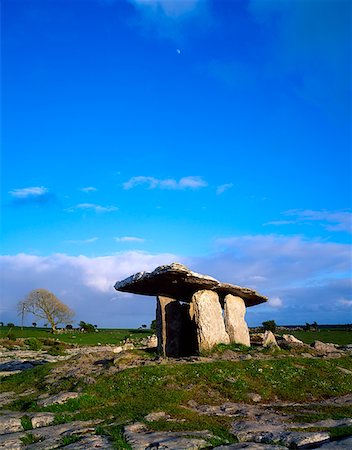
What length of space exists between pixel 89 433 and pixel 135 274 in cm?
1294

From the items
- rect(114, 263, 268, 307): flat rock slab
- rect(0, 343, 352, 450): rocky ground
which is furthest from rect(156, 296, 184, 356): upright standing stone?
rect(0, 343, 352, 450): rocky ground

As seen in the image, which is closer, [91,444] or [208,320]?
[91,444]

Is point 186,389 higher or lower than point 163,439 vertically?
higher

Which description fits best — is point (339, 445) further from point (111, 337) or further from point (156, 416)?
point (111, 337)

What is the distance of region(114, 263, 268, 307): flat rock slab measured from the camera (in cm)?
2197

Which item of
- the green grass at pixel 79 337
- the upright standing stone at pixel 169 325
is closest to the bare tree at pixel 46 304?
the green grass at pixel 79 337

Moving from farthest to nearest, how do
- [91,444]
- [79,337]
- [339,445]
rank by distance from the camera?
[79,337] → [91,444] → [339,445]

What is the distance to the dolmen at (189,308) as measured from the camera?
23.0 m

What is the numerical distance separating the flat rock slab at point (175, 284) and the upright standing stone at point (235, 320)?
575mm

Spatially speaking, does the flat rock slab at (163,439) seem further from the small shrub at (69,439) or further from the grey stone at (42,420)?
the grey stone at (42,420)

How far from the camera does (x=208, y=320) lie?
23562 mm

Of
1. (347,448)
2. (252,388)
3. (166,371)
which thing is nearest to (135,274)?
(166,371)

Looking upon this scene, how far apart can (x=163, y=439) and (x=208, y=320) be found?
45.2 ft

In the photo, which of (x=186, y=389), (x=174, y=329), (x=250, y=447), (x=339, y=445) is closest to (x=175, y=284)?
(x=174, y=329)
